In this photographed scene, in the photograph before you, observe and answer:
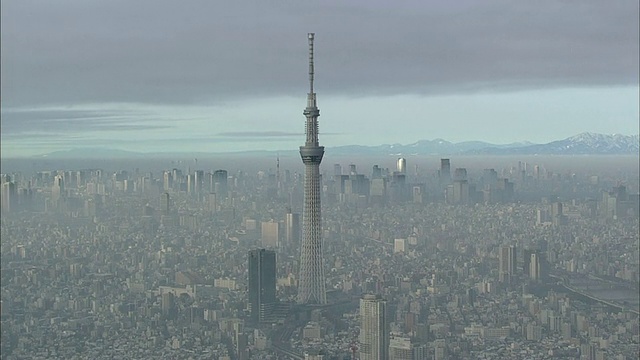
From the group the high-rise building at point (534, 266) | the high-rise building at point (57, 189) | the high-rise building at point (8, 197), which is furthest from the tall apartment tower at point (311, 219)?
the high-rise building at point (8, 197)

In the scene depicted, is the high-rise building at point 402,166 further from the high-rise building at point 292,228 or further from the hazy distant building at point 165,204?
the hazy distant building at point 165,204

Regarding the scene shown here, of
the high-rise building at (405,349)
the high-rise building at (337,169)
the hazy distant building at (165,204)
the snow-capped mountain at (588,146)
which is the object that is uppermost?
the snow-capped mountain at (588,146)

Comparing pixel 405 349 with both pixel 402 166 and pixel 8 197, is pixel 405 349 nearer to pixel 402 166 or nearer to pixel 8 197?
pixel 402 166

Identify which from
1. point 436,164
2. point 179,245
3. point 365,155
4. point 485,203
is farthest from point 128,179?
point 485,203

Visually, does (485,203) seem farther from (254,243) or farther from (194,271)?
(194,271)

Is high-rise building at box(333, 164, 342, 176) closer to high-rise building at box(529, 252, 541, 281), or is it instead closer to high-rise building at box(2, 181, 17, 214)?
high-rise building at box(529, 252, 541, 281)

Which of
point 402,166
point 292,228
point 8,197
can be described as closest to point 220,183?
point 292,228
